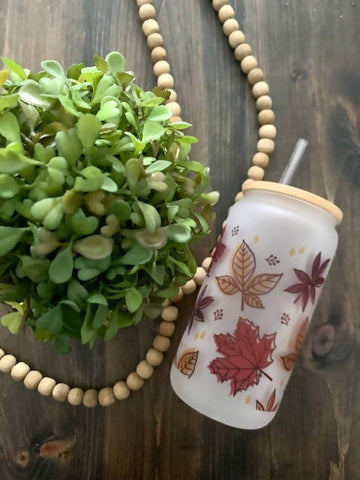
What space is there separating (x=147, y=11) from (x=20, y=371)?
357mm

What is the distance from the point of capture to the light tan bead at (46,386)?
52 cm

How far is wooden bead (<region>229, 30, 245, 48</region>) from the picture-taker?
529 millimetres

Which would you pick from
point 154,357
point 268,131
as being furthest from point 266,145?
point 154,357

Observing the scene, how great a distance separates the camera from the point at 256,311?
0.46m

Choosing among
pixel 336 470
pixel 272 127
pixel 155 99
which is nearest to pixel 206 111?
pixel 272 127

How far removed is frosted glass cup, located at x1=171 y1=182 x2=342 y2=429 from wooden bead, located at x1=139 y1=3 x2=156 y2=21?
201 mm

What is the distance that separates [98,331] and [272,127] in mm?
256

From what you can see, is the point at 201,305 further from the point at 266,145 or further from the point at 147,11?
the point at 147,11

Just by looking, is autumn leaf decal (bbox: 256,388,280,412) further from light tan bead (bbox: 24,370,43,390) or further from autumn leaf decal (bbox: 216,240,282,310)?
light tan bead (bbox: 24,370,43,390)

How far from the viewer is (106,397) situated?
1.71 feet

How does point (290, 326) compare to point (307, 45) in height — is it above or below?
below

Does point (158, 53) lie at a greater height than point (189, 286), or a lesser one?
greater

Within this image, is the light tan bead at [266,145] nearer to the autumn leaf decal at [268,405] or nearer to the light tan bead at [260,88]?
the light tan bead at [260,88]

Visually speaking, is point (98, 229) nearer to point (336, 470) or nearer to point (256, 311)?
point (256, 311)
